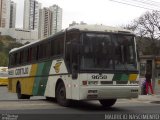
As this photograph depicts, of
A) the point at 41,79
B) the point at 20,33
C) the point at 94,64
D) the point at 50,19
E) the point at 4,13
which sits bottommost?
the point at 41,79

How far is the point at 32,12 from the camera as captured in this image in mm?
71312

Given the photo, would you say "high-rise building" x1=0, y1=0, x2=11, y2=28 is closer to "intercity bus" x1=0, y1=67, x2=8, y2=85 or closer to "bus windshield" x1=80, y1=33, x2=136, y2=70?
"intercity bus" x1=0, y1=67, x2=8, y2=85

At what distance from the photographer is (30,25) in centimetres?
7469

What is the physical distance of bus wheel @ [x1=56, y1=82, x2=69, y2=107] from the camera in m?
15.6

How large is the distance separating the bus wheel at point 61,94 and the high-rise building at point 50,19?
46731mm

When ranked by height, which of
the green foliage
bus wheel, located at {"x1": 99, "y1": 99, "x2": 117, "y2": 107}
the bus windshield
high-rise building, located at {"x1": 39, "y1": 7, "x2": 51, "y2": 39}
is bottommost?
bus wheel, located at {"x1": 99, "y1": 99, "x2": 117, "y2": 107}

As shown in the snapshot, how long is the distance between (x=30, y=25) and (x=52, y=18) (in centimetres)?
1035

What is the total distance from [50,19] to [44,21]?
6.05ft

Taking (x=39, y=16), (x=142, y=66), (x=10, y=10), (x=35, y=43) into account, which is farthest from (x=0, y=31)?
(x=35, y=43)

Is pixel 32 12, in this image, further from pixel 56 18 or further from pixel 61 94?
pixel 61 94

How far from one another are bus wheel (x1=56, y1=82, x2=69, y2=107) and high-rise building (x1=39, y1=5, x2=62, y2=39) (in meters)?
46.7

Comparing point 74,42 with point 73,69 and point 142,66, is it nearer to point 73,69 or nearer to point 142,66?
point 73,69

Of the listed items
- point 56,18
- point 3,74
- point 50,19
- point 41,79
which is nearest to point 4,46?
point 50,19

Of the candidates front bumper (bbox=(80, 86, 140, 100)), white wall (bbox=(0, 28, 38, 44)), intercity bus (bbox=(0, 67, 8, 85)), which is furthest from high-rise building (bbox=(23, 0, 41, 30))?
front bumper (bbox=(80, 86, 140, 100))
